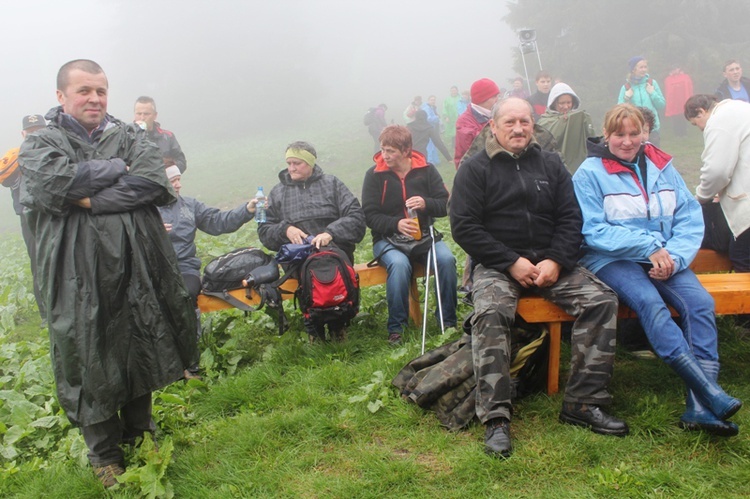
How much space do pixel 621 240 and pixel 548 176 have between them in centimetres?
64

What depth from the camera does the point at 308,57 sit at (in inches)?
1757

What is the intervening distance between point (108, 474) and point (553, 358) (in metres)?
2.68

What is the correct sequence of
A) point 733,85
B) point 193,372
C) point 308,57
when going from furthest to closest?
point 308,57, point 733,85, point 193,372

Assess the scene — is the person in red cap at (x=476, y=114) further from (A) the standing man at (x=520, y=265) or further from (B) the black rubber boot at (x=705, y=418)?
(B) the black rubber boot at (x=705, y=418)

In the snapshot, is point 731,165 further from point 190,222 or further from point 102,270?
point 190,222

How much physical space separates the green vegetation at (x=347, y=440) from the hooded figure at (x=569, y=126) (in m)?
2.43

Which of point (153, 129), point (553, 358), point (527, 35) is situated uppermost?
point (527, 35)

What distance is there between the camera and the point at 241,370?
485 centimetres

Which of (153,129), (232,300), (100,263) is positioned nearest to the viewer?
(100,263)

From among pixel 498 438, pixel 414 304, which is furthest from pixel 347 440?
pixel 414 304

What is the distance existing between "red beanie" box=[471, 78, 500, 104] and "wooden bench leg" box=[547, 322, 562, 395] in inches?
114

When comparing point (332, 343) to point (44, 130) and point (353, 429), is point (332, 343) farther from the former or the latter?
point (44, 130)

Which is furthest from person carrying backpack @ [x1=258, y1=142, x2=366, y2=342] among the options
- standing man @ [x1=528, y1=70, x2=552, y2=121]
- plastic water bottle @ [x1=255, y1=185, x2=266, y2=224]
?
standing man @ [x1=528, y1=70, x2=552, y2=121]

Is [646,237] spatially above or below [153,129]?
below
